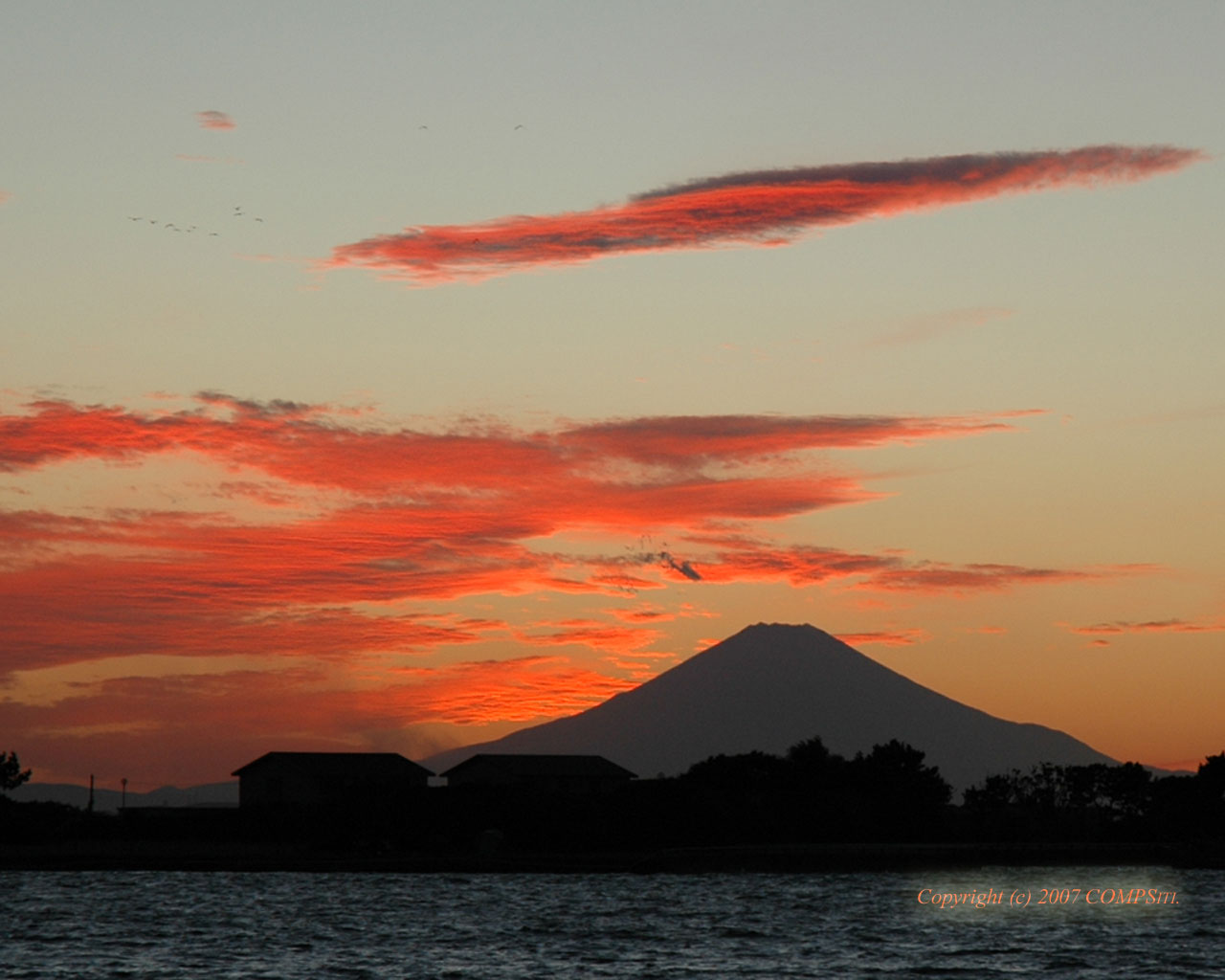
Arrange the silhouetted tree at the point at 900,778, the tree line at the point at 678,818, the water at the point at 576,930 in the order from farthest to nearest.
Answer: the silhouetted tree at the point at 900,778 < the tree line at the point at 678,818 < the water at the point at 576,930

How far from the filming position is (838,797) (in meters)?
180

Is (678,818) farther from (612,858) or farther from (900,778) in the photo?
(900,778)

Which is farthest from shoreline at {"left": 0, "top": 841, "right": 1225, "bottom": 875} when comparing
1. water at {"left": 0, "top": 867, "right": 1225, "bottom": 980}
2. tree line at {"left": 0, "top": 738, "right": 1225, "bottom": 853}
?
water at {"left": 0, "top": 867, "right": 1225, "bottom": 980}

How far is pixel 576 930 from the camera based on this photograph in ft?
283

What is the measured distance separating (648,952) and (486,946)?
8.01 meters

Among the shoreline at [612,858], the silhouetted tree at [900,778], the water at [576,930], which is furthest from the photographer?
the silhouetted tree at [900,778]

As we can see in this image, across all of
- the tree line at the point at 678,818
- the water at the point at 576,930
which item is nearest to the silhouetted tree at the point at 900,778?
the tree line at the point at 678,818

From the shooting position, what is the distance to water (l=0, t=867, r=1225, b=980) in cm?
6956

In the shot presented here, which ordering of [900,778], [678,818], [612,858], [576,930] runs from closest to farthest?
[576,930]
[612,858]
[678,818]
[900,778]

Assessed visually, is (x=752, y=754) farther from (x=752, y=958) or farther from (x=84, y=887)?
(x=752, y=958)

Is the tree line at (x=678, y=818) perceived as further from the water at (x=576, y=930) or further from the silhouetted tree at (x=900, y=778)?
the water at (x=576, y=930)

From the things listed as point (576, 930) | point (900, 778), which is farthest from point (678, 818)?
point (576, 930)

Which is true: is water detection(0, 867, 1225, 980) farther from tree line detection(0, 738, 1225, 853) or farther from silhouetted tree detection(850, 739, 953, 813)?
silhouetted tree detection(850, 739, 953, 813)

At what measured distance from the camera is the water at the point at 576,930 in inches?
2739
